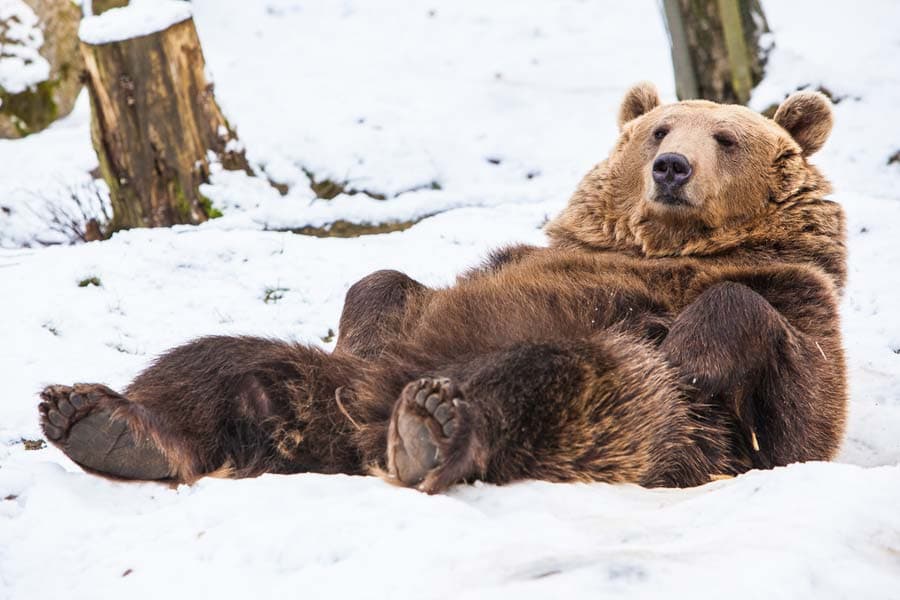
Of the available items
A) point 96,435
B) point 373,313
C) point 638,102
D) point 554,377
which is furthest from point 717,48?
point 96,435

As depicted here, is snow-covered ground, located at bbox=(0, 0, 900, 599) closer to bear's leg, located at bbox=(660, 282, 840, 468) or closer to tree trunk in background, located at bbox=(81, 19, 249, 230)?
tree trunk in background, located at bbox=(81, 19, 249, 230)

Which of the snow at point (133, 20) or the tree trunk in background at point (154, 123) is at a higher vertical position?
the snow at point (133, 20)

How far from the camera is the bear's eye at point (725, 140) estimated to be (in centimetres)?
512

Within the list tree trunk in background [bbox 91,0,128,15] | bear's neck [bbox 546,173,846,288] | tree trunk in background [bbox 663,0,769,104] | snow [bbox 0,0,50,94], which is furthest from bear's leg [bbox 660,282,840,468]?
snow [bbox 0,0,50,94]

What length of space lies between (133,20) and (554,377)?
6.63m

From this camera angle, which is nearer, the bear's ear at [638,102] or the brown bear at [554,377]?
the brown bear at [554,377]

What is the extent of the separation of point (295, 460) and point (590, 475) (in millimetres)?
1142

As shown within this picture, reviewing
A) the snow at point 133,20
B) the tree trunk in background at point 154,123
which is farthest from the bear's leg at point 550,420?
the snow at point 133,20

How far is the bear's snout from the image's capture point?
489cm

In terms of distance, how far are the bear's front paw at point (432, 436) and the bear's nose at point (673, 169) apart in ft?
6.71

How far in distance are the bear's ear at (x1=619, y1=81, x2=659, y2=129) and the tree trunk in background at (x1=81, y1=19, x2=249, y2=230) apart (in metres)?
4.69

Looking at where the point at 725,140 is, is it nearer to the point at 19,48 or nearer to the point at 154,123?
the point at 154,123

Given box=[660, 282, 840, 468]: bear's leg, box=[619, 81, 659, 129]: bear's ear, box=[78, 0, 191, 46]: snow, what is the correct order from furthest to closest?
box=[78, 0, 191, 46]: snow → box=[619, 81, 659, 129]: bear's ear → box=[660, 282, 840, 468]: bear's leg

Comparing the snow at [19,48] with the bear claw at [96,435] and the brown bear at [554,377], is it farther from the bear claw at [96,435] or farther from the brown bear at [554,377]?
the bear claw at [96,435]
